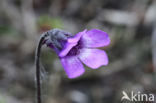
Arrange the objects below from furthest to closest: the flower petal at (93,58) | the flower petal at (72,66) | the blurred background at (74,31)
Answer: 1. the blurred background at (74,31)
2. the flower petal at (93,58)
3. the flower petal at (72,66)

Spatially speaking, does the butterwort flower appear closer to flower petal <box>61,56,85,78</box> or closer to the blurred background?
flower petal <box>61,56,85,78</box>

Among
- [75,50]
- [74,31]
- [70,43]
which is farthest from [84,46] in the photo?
[74,31]

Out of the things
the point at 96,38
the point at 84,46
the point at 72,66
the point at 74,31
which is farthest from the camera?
the point at 74,31

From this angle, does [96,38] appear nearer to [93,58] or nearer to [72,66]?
[93,58]

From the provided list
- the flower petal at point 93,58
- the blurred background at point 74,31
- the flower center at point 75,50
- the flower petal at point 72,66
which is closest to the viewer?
the flower petal at point 72,66

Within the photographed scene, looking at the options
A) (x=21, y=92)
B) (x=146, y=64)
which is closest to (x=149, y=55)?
(x=146, y=64)

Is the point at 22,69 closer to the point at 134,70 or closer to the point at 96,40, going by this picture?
the point at 134,70

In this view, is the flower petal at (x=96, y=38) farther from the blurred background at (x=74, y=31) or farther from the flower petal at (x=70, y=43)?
the blurred background at (x=74, y=31)

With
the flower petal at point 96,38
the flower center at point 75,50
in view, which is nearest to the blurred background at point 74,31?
the flower center at point 75,50
